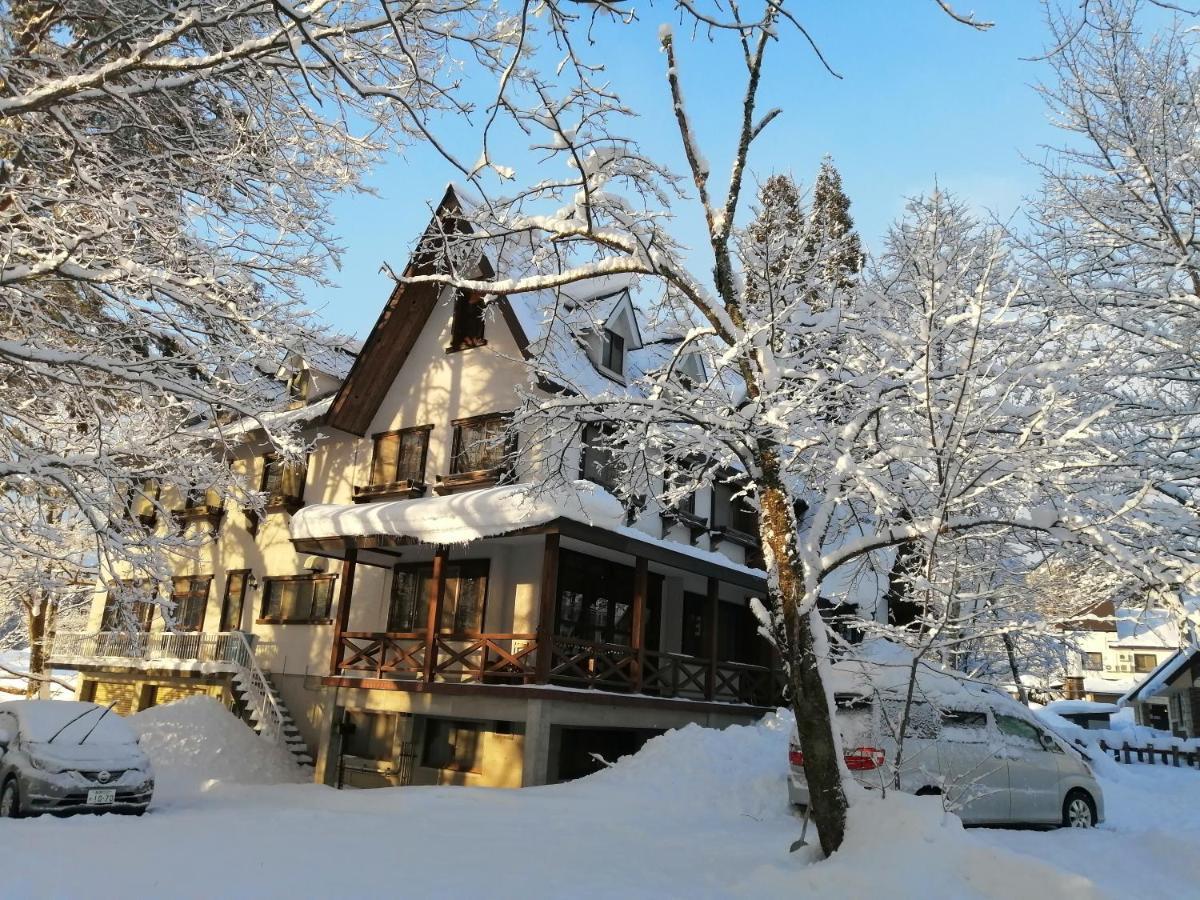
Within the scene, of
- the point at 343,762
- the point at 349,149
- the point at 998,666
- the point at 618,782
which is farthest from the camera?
the point at 998,666

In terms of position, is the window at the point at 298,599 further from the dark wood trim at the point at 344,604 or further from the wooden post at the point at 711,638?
the wooden post at the point at 711,638

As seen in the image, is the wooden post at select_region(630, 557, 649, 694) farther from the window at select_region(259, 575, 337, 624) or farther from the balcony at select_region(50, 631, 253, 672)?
the balcony at select_region(50, 631, 253, 672)

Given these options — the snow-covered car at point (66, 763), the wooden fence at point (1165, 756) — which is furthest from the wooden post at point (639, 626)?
the wooden fence at point (1165, 756)

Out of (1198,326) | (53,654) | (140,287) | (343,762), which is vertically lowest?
(343,762)

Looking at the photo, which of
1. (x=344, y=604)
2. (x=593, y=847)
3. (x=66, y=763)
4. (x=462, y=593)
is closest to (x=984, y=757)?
(x=593, y=847)

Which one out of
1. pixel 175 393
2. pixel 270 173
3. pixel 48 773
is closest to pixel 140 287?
pixel 175 393

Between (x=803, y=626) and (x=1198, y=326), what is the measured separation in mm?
7592

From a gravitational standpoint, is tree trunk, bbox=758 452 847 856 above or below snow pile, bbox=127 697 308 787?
above

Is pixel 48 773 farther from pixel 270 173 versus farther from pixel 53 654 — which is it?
pixel 53 654

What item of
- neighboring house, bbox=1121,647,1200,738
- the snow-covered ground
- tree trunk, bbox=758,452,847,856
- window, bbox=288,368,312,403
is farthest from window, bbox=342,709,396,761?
neighboring house, bbox=1121,647,1200,738

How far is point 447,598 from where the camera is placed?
1952cm

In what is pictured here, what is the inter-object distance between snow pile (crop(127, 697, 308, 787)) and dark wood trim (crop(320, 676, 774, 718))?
2683mm

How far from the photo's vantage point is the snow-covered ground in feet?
21.9

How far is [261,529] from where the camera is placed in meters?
24.5
